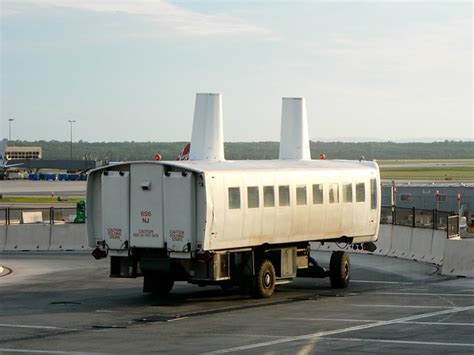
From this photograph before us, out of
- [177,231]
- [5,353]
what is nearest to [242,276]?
[177,231]

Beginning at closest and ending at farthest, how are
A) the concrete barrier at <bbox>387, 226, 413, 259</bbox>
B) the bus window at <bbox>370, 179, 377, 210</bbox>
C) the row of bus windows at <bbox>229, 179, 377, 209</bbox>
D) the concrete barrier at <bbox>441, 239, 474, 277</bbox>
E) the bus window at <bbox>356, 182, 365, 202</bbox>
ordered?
1. the row of bus windows at <bbox>229, 179, 377, 209</bbox>
2. the bus window at <bbox>356, 182, 365, 202</bbox>
3. the bus window at <bbox>370, 179, 377, 210</bbox>
4. the concrete barrier at <bbox>441, 239, 474, 277</bbox>
5. the concrete barrier at <bbox>387, 226, 413, 259</bbox>

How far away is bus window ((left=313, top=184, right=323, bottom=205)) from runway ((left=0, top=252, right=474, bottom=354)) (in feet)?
6.70

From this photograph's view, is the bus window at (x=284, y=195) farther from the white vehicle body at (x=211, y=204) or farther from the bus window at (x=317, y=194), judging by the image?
the bus window at (x=317, y=194)

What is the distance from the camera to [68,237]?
41.7 meters

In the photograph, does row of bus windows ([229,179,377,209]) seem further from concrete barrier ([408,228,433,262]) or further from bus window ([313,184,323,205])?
concrete barrier ([408,228,433,262])

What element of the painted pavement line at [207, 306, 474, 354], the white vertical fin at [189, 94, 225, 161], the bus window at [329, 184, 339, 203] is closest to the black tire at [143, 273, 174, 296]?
the white vertical fin at [189, 94, 225, 161]

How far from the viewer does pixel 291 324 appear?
20922 millimetres

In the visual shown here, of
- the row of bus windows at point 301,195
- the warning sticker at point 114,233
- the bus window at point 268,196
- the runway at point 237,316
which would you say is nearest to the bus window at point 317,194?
the row of bus windows at point 301,195

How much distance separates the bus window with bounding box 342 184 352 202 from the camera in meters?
28.2

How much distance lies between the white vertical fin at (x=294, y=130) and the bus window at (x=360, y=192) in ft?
7.21

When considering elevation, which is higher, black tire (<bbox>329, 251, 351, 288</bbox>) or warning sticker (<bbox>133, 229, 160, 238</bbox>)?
warning sticker (<bbox>133, 229, 160, 238</bbox>)

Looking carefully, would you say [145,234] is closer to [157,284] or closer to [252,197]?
[157,284]

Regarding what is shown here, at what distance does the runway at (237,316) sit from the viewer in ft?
60.0

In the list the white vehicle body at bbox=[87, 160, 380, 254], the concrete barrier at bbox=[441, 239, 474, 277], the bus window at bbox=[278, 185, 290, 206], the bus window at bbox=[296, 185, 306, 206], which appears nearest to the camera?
the white vehicle body at bbox=[87, 160, 380, 254]
